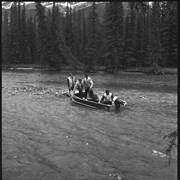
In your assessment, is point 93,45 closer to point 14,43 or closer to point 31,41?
point 14,43

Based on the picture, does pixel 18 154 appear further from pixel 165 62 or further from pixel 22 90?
pixel 165 62

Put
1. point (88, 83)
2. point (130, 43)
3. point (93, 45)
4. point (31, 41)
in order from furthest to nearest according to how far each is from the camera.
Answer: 1. point (31, 41)
2. point (93, 45)
3. point (130, 43)
4. point (88, 83)

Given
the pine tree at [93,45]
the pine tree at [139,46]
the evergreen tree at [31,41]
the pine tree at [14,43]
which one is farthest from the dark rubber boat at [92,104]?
the evergreen tree at [31,41]

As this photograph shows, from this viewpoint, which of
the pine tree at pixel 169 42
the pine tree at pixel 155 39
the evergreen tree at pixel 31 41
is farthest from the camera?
the evergreen tree at pixel 31 41

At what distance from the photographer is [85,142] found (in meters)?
11.8

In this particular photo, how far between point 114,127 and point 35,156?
507 cm

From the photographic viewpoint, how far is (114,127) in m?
14.3

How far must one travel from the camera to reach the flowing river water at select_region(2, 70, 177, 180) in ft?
29.6

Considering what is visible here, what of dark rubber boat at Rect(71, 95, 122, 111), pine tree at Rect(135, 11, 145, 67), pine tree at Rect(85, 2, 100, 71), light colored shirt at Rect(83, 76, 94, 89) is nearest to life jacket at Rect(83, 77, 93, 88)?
light colored shirt at Rect(83, 76, 94, 89)

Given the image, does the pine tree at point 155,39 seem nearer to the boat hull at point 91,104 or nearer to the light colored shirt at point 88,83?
the light colored shirt at point 88,83

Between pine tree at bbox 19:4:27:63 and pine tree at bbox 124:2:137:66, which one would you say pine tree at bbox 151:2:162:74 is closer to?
pine tree at bbox 124:2:137:66

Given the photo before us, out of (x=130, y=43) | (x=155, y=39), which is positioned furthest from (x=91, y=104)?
(x=130, y=43)

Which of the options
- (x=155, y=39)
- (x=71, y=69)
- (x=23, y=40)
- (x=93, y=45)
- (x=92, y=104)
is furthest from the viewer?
(x=23, y=40)

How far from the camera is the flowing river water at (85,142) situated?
29.6ft
